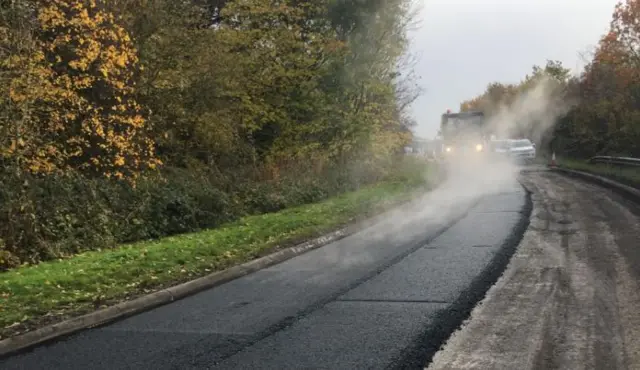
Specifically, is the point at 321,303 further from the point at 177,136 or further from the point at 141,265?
the point at 177,136

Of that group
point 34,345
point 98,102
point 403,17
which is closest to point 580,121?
point 403,17

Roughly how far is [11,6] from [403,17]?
49.7ft

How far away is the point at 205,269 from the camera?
898 centimetres

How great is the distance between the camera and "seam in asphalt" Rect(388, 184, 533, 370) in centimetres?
488

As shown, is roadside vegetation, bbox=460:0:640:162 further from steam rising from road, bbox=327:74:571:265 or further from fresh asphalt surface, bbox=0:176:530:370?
fresh asphalt surface, bbox=0:176:530:370

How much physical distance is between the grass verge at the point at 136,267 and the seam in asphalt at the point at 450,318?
374 cm

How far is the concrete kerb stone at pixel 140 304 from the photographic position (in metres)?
5.90

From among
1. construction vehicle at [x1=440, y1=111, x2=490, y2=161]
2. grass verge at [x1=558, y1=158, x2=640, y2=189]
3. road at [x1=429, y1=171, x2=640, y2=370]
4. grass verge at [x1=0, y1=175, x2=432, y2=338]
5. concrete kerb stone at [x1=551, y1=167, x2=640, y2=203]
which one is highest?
construction vehicle at [x1=440, y1=111, x2=490, y2=161]

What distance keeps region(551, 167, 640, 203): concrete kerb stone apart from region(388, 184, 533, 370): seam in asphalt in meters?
8.19

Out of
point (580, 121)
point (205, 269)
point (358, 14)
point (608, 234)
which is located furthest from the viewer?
point (580, 121)

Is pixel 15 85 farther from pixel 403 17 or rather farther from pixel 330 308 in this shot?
pixel 403 17

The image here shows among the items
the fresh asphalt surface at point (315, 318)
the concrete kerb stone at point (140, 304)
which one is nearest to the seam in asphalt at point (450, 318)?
the fresh asphalt surface at point (315, 318)

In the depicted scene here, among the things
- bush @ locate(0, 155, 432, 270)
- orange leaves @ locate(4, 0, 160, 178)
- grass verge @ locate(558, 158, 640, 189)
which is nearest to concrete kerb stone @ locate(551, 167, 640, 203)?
grass verge @ locate(558, 158, 640, 189)

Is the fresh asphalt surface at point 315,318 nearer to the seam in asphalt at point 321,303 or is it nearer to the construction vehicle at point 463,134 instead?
the seam in asphalt at point 321,303
